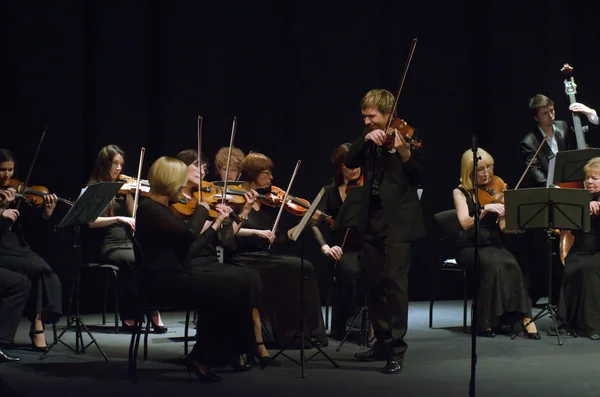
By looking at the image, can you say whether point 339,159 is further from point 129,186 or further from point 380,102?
point 129,186

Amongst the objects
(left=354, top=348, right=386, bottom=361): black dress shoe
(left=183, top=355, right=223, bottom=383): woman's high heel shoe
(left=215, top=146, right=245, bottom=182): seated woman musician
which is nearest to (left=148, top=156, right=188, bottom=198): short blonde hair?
(left=183, top=355, right=223, bottom=383): woman's high heel shoe

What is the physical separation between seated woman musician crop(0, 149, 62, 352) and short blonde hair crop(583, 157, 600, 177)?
134 inches

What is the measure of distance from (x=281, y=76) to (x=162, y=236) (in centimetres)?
340

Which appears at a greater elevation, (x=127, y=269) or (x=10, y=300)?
(x=127, y=269)

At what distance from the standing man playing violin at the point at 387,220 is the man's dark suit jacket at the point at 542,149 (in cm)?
244

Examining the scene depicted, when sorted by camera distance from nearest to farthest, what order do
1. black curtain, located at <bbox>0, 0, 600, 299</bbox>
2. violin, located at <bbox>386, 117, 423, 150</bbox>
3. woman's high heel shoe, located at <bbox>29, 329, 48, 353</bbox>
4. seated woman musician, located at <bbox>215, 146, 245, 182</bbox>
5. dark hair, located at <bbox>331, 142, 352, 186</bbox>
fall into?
violin, located at <bbox>386, 117, 423, 150</bbox> → woman's high heel shoe, located at <bbox>29, 329, 48, 353</bbox> → dark hair, located at <bbox>331, 142, 352, 186</bbox> → seated woman musician, located at <bbox>215, 146, 245, 182</bbox> → black curtain, located at <bbox>0, 0, 600, 299</bbox>

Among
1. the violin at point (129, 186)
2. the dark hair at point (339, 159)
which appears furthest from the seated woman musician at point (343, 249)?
the violin at point (129, 186)

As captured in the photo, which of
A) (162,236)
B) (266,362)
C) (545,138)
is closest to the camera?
(162,236)

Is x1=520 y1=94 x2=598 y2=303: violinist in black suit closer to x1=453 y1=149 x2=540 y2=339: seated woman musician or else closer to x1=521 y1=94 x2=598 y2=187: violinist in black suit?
x1=521 y1=94 x2=598 y2=187: violinist in black suit

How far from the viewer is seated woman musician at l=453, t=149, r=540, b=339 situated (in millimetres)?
5949

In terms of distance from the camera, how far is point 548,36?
8.14 m

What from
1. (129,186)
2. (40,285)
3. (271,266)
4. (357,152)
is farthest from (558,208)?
(40,285)

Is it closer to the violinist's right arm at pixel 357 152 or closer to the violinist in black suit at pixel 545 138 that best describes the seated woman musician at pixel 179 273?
the violinist's right arm at pixel 357 152

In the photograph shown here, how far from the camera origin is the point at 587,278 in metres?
5.96
